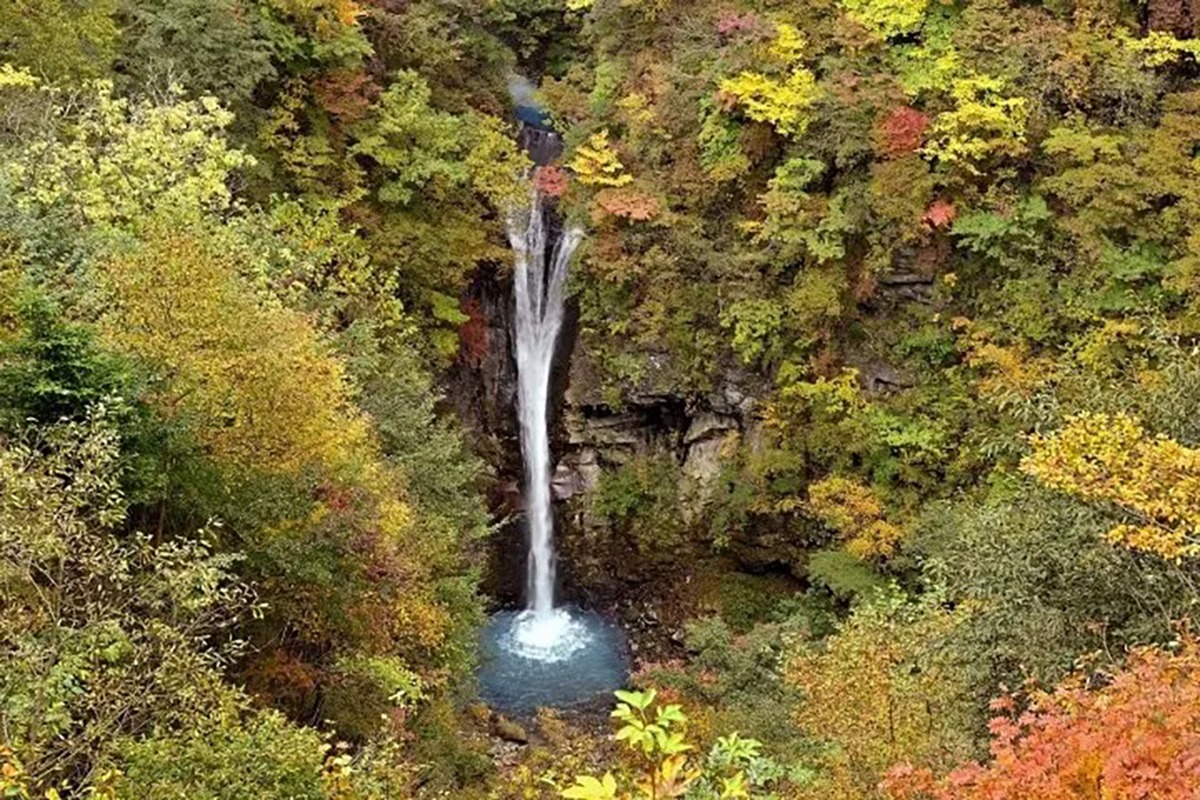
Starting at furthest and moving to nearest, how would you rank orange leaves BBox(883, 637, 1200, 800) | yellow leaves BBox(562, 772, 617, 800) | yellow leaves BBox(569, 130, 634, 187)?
1. yellow leaves BBox(569, 130, 634, 187)
2. orange leaves BBox(883, 637, 1200, 800)
3. yellow leaves BBox(562, 772, 617, 800)

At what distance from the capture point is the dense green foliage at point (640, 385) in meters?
6.75

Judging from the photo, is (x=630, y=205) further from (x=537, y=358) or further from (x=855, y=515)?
(x=855, y=515)

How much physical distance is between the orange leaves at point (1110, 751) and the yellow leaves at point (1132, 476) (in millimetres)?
1137

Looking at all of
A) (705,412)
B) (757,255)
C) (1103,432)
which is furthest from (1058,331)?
(1103,432)

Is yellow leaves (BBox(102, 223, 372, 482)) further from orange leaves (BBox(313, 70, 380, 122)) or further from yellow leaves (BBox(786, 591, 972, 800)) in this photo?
orange leaves (BBox(313, 70, 380, 122))

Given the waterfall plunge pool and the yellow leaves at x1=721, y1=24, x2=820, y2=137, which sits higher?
the yellow leaves at x1=721, y1=24, x2=820, y2=137

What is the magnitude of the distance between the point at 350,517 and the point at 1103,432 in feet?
23.8

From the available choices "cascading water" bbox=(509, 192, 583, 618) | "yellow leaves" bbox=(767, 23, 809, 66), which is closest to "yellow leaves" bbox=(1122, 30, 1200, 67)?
"yellow leaves" bbox=(767, 23, 809, 66)

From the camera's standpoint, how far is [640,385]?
69.4 feet

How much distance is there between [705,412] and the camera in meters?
21.3

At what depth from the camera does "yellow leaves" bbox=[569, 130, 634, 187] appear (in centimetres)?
2070

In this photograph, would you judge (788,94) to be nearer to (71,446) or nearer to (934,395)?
(934,395)

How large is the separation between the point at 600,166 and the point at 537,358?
15.2 ft

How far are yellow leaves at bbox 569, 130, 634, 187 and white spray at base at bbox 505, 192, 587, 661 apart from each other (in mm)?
1836
